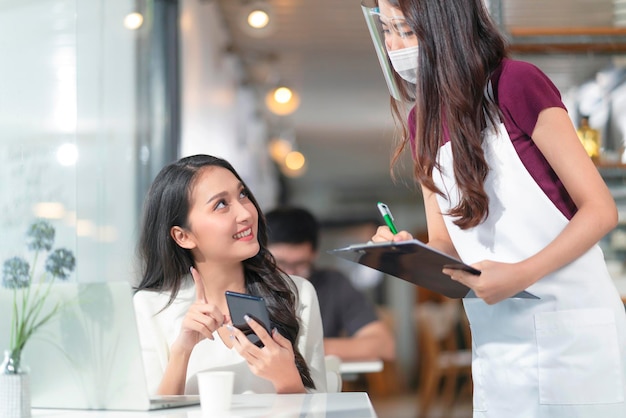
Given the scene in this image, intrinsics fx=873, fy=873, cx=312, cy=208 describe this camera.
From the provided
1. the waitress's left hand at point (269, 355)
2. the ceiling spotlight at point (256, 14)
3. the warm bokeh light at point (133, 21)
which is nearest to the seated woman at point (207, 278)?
the waitress's left hand at point (269, 355)

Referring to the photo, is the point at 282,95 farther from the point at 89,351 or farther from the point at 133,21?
the point at 89,351

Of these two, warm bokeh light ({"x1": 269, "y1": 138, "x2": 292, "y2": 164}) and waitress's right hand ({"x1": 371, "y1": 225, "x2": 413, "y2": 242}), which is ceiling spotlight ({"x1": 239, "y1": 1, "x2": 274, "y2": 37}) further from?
warm bokeh light ({"x1": 269, "y1": 138, "x2": 292, "y2": 164})

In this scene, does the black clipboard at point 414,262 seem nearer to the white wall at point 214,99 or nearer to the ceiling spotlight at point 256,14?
the white wall at point 214,99

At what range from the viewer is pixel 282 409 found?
153cm

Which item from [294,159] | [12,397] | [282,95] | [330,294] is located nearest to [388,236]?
[12,397]

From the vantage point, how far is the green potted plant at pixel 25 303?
1528 millimetres

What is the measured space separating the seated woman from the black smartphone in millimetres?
198

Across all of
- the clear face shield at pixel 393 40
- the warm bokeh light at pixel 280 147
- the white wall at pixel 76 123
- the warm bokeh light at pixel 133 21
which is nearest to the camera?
the clear face shield at pixel 393 40

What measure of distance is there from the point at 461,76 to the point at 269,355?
662 millimetres

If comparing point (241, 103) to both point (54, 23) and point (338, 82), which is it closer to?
point (338, 82)


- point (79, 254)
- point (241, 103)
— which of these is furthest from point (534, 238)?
point (241, 103)

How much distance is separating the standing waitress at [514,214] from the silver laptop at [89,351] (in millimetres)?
504

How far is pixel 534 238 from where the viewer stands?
1546 millimetres

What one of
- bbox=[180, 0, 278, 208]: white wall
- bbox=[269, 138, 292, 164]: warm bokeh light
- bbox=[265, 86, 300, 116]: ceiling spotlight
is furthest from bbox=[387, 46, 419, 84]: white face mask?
bbox=[269, 138, 292, 164]: warm bokeh light
